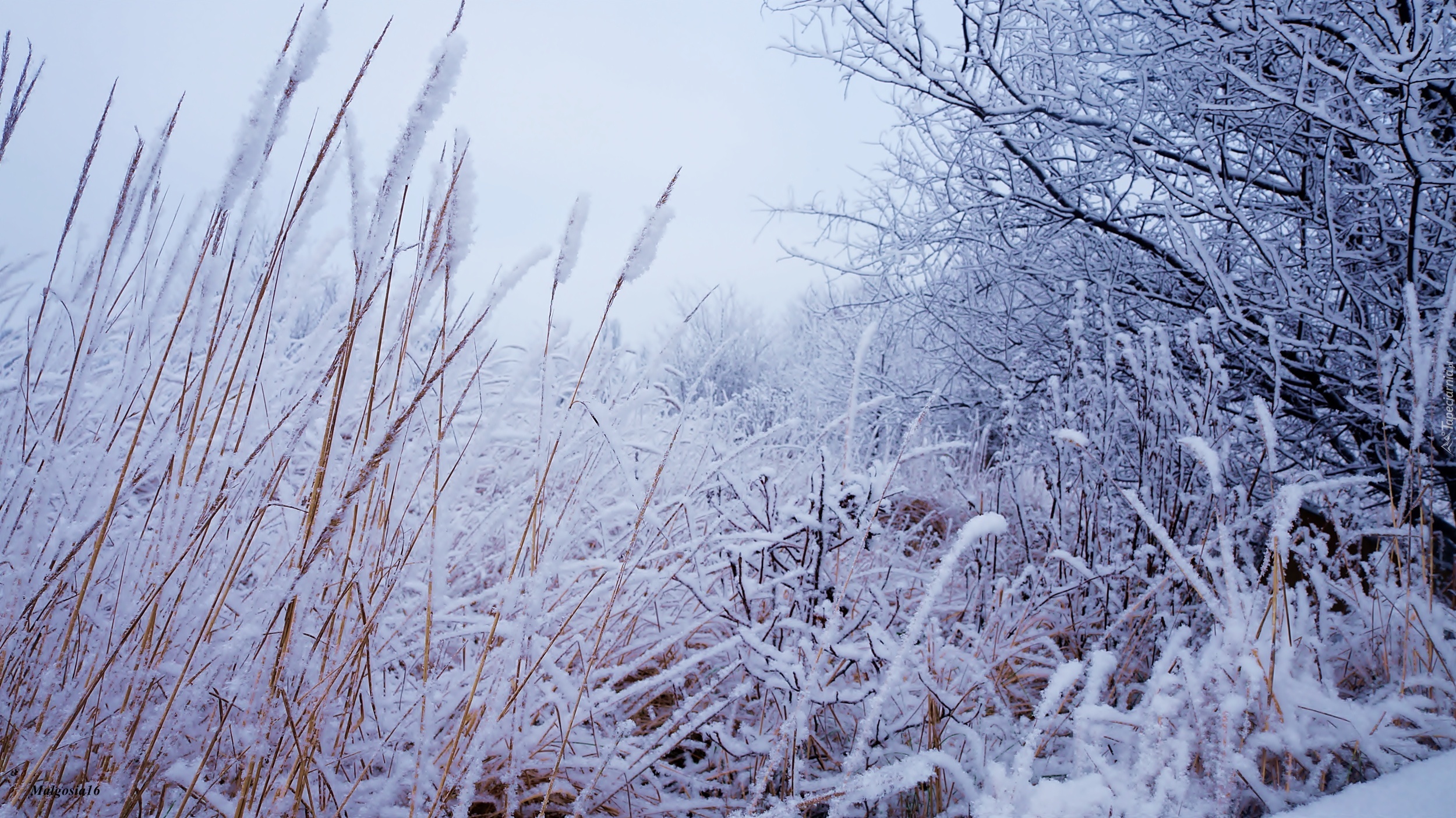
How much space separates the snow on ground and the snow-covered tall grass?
78 millimetres

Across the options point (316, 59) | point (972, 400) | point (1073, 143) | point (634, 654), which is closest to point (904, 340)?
point (972, 400)

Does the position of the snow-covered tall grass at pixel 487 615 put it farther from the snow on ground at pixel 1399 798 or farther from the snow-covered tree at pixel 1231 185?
the snow-covered tree at pixel 1231 185

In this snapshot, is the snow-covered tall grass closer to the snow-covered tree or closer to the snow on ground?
the snow on ground

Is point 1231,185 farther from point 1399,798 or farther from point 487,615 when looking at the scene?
point 487,615

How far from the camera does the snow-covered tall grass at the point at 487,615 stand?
2.82 ft

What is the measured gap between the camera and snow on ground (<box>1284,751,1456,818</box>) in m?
0.97

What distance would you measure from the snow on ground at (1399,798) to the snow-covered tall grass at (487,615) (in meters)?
0.08

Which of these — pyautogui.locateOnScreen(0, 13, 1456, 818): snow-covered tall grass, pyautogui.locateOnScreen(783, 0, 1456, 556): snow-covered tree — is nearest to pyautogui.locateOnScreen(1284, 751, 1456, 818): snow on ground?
pyautogui.locateOnScreen(0, 13, 1456, 818): snow-covered tall grass

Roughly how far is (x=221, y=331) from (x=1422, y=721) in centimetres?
215

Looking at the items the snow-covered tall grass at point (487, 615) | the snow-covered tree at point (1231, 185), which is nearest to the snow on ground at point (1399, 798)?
the snow-covered tall grass at point (487, 615)

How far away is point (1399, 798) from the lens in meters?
1.02

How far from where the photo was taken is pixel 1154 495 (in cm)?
186

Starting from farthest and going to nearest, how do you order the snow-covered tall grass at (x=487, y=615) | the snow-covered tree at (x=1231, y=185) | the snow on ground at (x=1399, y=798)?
the snow-covered tree at (x=1231, y=185), the snow on ground at (x=1399, y=798), the snow-covered tall grass at (x=487, y=615)

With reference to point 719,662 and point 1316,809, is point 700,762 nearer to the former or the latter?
point 719,662
